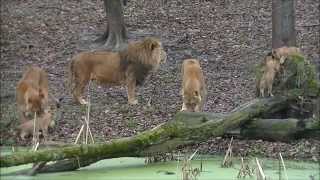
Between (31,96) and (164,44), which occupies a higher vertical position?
(164,44)

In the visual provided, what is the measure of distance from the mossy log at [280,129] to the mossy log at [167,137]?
13 centimetres

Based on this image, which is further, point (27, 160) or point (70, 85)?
point (70, 85)

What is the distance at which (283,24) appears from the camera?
48.9 feet

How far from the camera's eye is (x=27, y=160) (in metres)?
7.74

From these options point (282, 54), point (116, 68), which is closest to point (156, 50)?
point (116, 68)

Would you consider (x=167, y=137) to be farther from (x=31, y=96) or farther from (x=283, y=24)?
(x=283, y=24)

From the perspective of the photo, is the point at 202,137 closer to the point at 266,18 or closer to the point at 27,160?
the point at 27,160

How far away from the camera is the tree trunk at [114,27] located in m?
18.7

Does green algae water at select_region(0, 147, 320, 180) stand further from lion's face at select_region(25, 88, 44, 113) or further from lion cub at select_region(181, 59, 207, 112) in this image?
lion's face at select_region(25, 88, 44, 113)

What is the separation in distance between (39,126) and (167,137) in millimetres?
3428

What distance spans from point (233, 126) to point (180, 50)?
31.3 ft

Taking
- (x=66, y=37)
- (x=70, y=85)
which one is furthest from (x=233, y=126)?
(x=66, y=37)

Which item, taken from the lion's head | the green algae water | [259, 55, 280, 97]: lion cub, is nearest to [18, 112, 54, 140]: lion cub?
the green algae water

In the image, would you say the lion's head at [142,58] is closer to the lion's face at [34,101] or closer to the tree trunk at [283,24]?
the tree trunk at [283,24]
